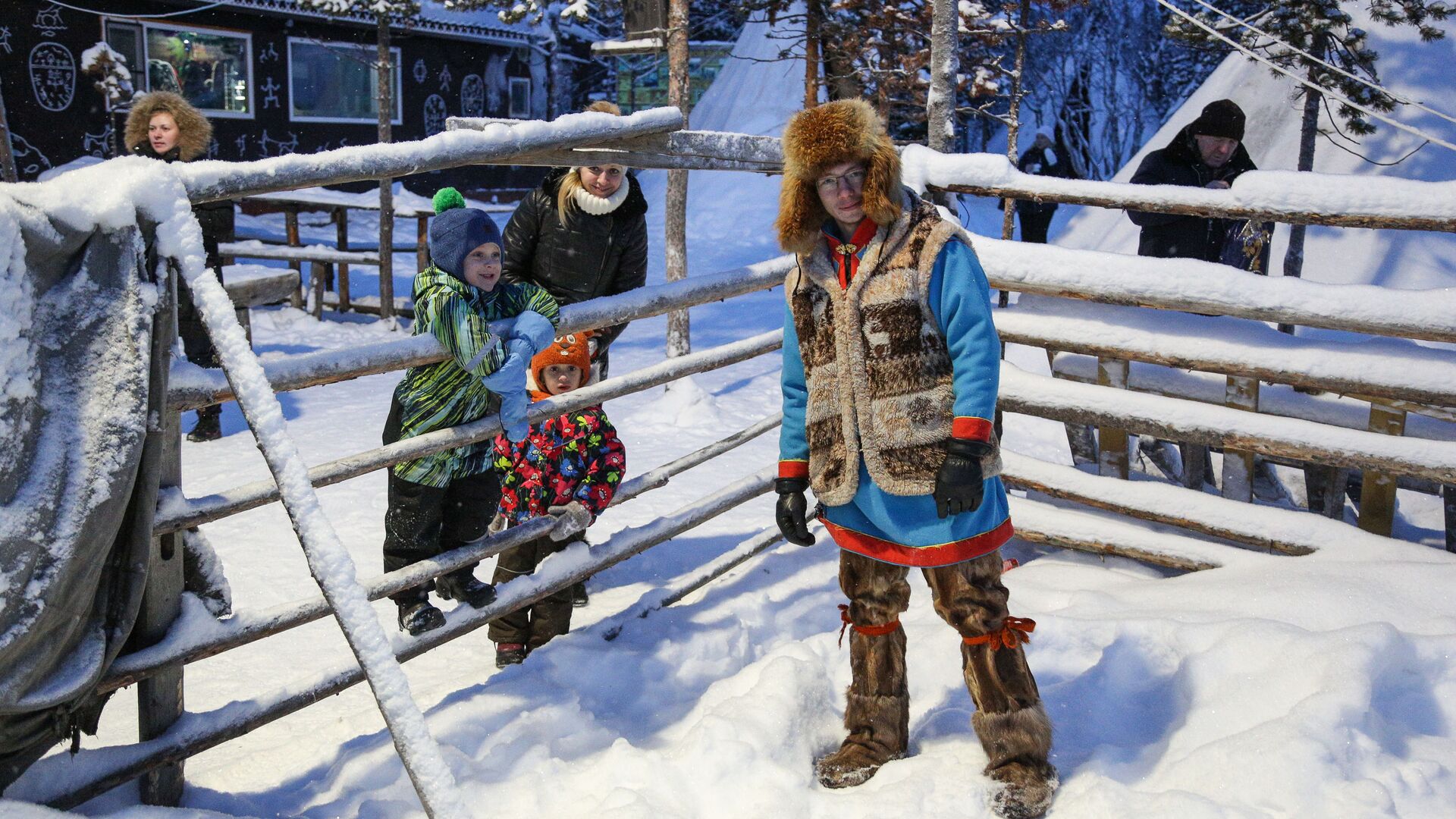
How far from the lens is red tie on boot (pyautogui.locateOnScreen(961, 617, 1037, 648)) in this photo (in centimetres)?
286

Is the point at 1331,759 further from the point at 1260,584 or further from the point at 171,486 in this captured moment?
the point at 171,486

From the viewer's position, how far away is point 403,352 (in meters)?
3.06

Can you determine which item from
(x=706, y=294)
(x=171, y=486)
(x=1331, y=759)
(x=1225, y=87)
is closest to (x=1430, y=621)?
(x=1331, y=759)

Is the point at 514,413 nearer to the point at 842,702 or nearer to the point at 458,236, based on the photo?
the point at 458,236

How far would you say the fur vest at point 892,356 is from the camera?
109 inches

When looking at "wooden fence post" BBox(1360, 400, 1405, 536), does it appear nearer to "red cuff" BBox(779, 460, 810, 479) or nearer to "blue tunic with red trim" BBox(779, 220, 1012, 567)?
"blue tunic with red trim" BBox(779, 220, 1012, 567)

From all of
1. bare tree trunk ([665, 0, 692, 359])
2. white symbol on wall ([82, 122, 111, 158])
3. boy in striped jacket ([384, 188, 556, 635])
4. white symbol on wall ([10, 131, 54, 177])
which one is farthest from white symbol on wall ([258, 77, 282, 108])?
boy in striped jacket ([384, 188, 556, 635])

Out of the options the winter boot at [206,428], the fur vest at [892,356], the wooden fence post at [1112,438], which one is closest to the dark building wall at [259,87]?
the winter boot at [206,428]

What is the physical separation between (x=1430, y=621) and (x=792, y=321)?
2.20 metres

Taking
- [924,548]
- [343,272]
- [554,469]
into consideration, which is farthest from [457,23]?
[924,548]

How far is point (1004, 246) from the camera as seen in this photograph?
445 centimetres

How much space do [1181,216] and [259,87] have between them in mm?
15537

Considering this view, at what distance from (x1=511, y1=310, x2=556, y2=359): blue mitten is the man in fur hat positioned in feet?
2.40

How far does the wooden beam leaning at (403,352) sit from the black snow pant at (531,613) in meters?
0.86
